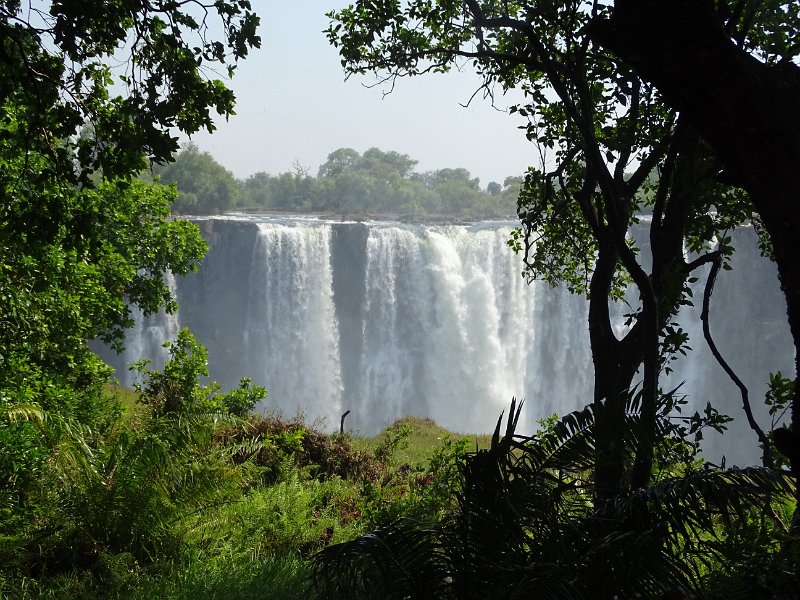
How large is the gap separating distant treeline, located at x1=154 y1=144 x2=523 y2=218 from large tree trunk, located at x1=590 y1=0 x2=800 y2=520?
193 feet

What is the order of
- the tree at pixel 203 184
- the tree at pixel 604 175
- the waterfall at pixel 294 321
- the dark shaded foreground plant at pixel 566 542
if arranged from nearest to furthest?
the dark shaded foreground plant at pixel 566 542 → the tree at pixel 604 175 → the waterfall at pixel 294 321 → the tree at pixel 203 184

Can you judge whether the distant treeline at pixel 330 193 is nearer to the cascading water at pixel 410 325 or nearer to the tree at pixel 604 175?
the cascading water at pixel 410 325

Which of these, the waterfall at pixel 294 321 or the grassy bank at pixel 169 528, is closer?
the grassy bank at pixel 169 528

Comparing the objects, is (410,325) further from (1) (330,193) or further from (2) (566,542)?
(1) (330,193)

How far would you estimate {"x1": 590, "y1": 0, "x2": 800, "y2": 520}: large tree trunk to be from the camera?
2.49 metres

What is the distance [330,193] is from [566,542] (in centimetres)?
6846

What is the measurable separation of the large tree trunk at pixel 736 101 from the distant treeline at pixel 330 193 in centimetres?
5880

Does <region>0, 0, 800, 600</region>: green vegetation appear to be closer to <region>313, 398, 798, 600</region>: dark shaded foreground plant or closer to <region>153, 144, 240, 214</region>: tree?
<region>313, 398, 798, 600</region>: dark shaded foreground plant

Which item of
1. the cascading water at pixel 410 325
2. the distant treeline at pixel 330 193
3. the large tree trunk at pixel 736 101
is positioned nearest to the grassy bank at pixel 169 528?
the large tree trunk at pixel 736 101

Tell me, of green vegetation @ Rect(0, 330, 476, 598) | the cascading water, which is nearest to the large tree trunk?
green vegetation @ Rect(0, 330, 476, 598)

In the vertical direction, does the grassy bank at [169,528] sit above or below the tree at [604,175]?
below

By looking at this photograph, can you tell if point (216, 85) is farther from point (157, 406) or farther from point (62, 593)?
point (157, 406)

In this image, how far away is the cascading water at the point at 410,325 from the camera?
33656 millimetres

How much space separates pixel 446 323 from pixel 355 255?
5082 mm
